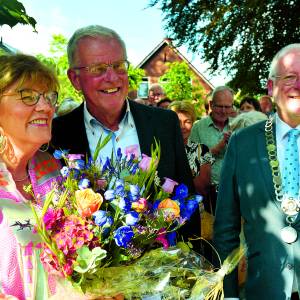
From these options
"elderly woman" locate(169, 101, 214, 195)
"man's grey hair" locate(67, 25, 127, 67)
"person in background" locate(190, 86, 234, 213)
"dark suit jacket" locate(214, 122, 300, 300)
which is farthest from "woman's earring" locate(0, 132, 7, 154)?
"person in background" locate(190, 86, 234, 213)

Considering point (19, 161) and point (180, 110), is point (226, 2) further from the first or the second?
point (19, 161)

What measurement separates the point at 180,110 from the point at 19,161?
3693 mm

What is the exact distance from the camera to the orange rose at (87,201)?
175 cm

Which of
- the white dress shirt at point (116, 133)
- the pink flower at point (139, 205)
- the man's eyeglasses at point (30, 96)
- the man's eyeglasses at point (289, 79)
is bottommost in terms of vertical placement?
the pink flower at point (139, 205)

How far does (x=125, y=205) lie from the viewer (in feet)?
5.87

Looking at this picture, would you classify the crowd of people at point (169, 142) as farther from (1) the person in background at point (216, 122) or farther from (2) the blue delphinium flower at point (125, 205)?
(1) the person in background at point (216, 122)

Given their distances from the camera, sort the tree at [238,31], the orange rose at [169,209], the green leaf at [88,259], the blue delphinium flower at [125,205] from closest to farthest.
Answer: the green leaf at [88,259] < the blue delphinium flower at [125,205] < the orange rose at [169,209] < the tree at [238,31]

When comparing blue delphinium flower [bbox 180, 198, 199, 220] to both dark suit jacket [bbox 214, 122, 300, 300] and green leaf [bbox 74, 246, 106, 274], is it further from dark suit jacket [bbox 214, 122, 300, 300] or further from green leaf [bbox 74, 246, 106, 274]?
dark suit jacket [bbox 214, 122, 300, 300]

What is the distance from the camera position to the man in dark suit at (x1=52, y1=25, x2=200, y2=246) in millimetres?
2869

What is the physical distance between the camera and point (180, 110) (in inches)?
229

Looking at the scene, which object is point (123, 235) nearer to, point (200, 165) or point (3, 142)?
point (3, 142)

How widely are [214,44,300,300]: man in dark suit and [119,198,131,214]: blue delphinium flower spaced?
1.17m

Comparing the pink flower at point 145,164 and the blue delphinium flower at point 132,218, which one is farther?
the pink flower at point 145,164

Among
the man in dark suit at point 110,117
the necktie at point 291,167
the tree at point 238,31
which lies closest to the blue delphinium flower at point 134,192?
the man in dark suit at point 110,117
